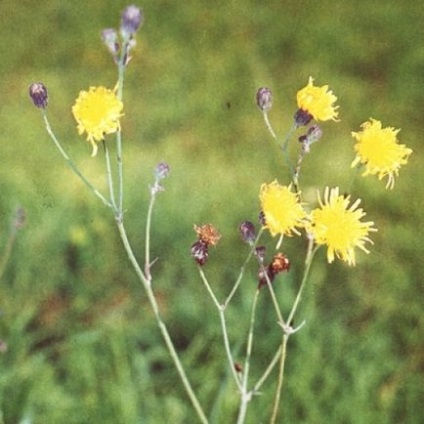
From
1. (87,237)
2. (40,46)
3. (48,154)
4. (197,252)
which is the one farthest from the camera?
(40,46)

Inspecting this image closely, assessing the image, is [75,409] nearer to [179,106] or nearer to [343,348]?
[343,348]

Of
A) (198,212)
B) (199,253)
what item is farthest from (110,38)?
(198,212)

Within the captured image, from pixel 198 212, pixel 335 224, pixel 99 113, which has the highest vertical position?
pixel 198 212

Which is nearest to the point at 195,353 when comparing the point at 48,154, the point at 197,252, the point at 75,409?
the point at 75,409

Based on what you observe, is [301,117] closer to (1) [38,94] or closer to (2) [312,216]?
(2) [312,216]

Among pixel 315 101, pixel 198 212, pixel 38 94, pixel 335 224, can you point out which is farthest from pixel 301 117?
pixel 198 212

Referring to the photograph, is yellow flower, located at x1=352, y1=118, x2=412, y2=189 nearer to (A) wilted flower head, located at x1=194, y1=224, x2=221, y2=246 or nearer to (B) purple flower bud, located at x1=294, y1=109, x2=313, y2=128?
(B) purple flower bud, located at x1=294, y1=109, x2=313, y2=128

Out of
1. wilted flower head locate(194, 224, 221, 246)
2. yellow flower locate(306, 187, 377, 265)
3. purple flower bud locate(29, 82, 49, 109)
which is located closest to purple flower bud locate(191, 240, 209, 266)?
wilted flower head locate(194, 224, 221, 246)

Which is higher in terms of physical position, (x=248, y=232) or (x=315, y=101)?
(x=315, y=101)

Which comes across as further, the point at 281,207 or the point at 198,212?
the point at 198,212
